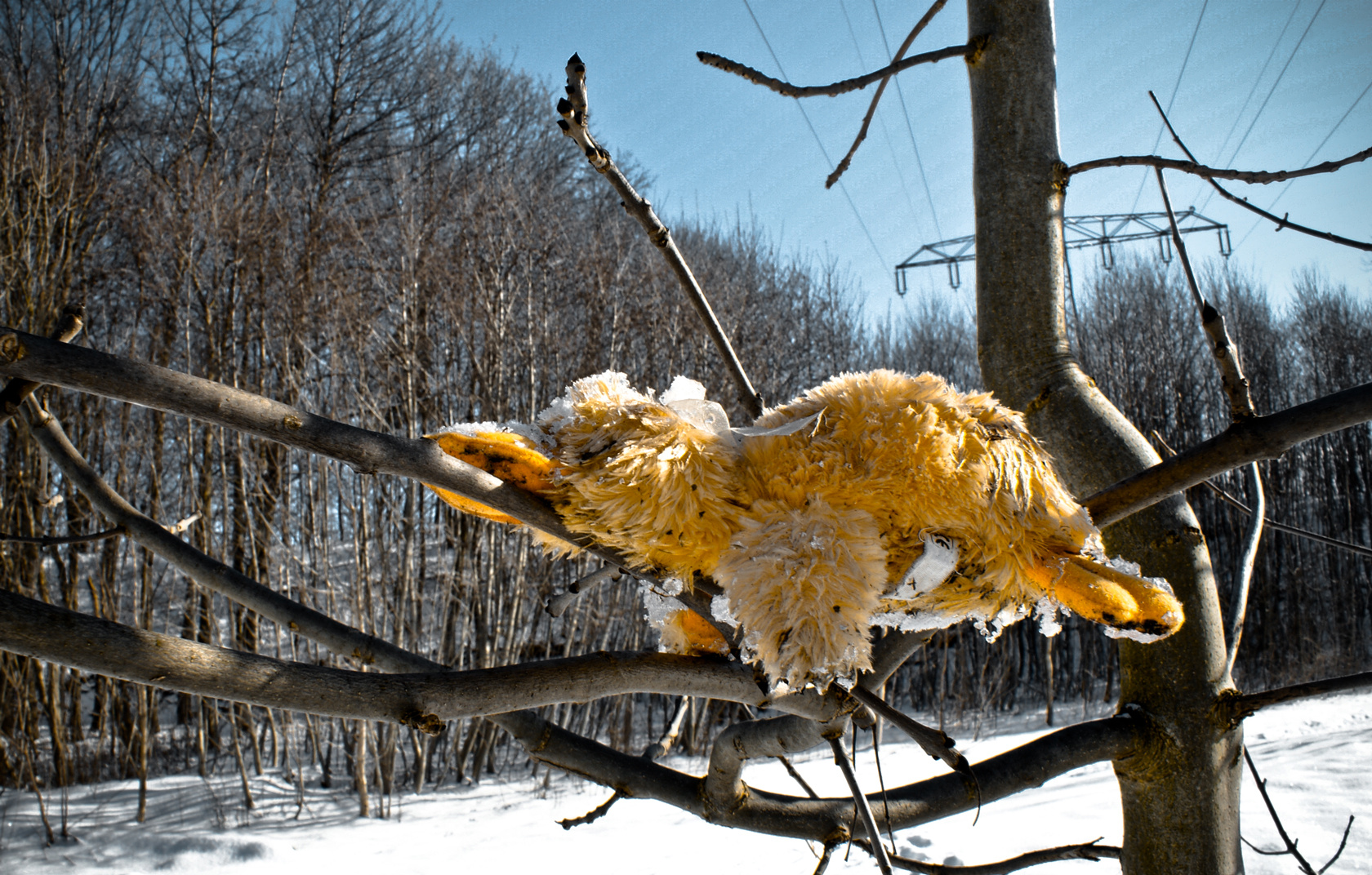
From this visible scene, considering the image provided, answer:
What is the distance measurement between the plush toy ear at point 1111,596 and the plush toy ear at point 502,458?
0.43 metres

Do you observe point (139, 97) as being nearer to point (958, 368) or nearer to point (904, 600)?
point (904, 600)

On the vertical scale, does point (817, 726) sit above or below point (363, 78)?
below

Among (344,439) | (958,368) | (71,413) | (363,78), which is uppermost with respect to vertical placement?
(363,78)

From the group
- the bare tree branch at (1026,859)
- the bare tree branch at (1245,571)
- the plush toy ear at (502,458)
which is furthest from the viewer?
the bare tree branch at (1245,571)

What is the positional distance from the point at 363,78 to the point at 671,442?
366 inches

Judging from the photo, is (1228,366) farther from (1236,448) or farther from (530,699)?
(530,699)

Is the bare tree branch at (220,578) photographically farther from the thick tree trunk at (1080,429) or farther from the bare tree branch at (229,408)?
the thick tree trunk at (1080,429)

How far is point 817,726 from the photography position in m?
0.81

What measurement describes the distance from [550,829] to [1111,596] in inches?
136

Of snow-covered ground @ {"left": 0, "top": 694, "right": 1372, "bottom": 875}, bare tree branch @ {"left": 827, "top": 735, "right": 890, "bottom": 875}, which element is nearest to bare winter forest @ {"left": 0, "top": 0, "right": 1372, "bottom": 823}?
snow-covered ground @ {"left": 0, "top": 694, "right": 1372, "bottom": 875}

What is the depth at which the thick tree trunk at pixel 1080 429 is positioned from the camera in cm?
100

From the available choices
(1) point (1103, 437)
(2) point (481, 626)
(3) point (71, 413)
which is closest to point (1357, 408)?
(1) point (1103, 437)

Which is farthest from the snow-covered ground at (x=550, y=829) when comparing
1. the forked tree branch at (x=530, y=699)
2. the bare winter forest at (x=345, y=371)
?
the forked tree branch at (x=530, y=699)

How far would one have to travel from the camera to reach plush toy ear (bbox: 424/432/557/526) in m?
0.60
